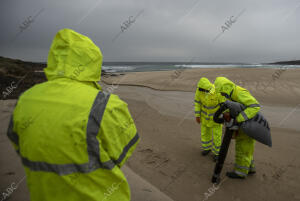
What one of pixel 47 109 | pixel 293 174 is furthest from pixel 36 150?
pixel 293 174

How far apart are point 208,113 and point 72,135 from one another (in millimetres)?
3122

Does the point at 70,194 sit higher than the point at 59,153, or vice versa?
the point at 59,153

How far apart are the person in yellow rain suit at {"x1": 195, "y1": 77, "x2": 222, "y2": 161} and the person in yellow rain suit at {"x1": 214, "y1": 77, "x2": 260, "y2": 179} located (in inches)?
17.4

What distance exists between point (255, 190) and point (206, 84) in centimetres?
203

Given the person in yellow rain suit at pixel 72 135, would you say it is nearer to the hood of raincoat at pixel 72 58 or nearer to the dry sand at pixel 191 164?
the hood of raincoat at pixel 72 58

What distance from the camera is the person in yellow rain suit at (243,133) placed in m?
2.70

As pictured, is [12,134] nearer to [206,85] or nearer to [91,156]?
[91,156]

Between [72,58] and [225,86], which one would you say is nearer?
[72,58]

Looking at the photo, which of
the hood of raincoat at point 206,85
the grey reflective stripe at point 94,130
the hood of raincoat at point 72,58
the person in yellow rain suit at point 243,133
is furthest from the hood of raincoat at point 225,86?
the grey reflective stripe at point 94,130

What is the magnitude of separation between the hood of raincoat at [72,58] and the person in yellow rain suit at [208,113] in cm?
287

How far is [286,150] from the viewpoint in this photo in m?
4.00

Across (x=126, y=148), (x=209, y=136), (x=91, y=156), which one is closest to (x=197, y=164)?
(x=209, y=136)

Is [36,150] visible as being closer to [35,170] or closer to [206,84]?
[35,170]

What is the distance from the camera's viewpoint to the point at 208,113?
12.0ft
